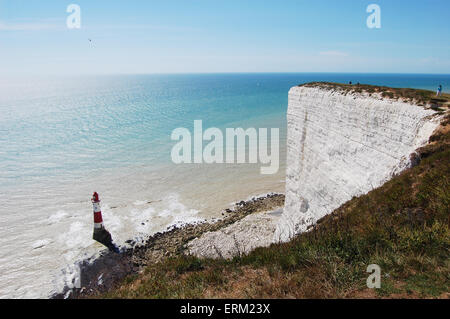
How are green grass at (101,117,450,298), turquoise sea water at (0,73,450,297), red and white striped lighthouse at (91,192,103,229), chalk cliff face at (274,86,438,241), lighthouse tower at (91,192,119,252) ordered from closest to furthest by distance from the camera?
green grass at (101,117,450,298) → chalk cliff face at (274,86,438,241) → red and white striped lighthouse at (91,192,103,229) → turquoise sea water at (0,73,450,297) → lighthouse tower at (91,192,119,252)

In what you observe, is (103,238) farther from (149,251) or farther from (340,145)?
(340,145)

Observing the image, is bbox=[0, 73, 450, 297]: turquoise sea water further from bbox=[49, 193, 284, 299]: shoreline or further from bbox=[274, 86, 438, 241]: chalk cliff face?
A: bbox=[274, 86, 438, 241]: chalk cliff face

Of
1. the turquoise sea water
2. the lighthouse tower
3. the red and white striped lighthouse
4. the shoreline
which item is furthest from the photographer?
the lighthouse tower

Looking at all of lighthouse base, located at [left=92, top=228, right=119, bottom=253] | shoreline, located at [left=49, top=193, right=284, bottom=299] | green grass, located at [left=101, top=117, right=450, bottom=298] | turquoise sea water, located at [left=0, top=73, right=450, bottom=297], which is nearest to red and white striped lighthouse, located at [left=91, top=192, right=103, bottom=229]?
lighthouse base, located at [left=92, top=228, right=119, bottom=253]

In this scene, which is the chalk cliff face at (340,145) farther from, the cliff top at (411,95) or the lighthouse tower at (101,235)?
the lighthouse tower at (101,235)

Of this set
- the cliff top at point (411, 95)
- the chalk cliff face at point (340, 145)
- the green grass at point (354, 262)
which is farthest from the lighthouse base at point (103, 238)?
the cliff top at point (411, 95)

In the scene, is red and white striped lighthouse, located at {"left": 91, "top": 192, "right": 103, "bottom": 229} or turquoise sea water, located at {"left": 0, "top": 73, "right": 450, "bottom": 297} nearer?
red and white striped lighthouse, located at {"left": 91, "top": 192, "right": 103, "bottom": 229}
